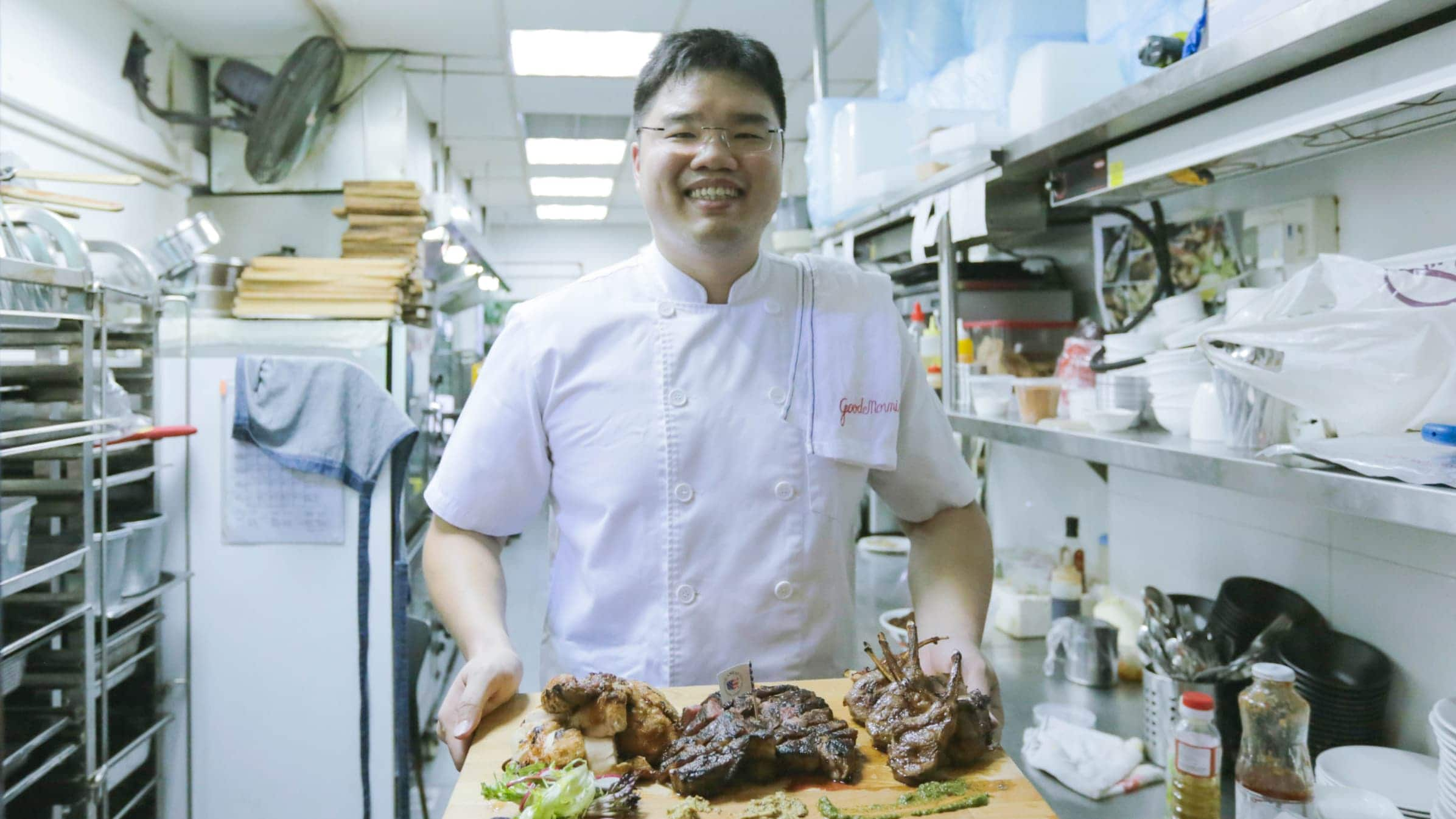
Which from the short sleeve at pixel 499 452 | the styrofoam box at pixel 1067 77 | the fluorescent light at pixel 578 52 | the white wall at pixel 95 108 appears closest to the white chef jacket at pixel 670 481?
the short sleeve at pixel 499 452

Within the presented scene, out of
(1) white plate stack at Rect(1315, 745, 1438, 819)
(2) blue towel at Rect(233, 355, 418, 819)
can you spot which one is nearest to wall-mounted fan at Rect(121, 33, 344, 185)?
(2) blue towel at Rect(233, 355, 418, 819)

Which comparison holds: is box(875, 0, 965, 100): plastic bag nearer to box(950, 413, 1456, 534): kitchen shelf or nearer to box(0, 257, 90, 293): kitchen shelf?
box(950, 413, 1456, 534): kitchen shelf

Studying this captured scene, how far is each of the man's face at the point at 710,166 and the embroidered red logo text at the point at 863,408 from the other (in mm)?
323

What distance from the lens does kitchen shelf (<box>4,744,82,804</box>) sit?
2.15 meters

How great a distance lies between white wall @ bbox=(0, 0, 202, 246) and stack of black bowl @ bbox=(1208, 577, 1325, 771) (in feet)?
11.9

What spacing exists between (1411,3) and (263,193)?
18.7 feet

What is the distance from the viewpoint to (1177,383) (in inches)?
66.3

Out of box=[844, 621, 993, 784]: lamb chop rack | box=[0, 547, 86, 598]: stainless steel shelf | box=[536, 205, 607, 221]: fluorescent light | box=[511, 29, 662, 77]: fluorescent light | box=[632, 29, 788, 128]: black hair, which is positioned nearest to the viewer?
box=[844, 621, 993, 784]: lamb chop rack

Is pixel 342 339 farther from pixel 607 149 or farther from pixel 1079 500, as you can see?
pixel 607 149

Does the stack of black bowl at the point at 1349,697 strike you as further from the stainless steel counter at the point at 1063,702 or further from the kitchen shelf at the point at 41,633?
the kitchen shelf at the point at 41,633

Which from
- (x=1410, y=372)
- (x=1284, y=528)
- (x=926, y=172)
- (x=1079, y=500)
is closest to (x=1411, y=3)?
(x=1410, y=372)

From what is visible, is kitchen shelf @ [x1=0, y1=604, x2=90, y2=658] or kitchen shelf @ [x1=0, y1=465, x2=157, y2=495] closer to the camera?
kitchen shelf @ [x1=0, y1=604, x2=90, y2=658]

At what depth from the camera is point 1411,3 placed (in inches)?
40.4

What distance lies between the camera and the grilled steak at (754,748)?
105cm
